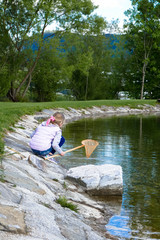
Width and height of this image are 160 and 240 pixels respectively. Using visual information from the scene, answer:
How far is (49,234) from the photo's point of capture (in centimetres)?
334

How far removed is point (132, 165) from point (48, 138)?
2.23 metres

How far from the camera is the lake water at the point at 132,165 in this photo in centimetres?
496

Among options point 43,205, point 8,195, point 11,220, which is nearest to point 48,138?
point 43,205

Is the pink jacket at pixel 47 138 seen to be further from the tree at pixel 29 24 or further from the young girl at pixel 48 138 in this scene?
the tree at pixel 29 24

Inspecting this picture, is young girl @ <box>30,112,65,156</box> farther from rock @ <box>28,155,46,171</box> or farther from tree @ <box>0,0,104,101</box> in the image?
tree @ <box>0,0,104,101</box>

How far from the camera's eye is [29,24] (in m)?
27.4

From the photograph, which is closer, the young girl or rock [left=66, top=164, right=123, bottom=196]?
rock [left=66, top=164, right=123, bottom=196]

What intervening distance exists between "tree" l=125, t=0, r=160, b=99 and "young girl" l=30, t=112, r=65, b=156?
32103 millimetres

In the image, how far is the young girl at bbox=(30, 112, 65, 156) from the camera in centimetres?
738

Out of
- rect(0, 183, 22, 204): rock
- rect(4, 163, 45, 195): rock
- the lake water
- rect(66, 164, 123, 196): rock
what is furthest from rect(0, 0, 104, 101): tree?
rect(0, 183, 22, 204): rock

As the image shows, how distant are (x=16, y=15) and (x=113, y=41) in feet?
60.4

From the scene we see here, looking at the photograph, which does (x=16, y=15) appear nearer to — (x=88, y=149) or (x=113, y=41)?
(x=113, y=41)

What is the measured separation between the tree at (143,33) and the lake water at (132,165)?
2472cm

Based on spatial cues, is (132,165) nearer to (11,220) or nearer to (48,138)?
(48,138)
